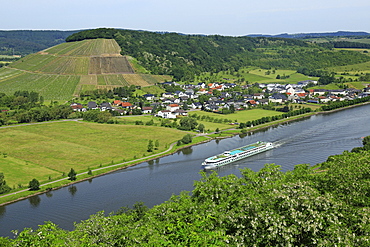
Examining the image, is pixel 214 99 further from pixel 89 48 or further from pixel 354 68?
pixel 354 68

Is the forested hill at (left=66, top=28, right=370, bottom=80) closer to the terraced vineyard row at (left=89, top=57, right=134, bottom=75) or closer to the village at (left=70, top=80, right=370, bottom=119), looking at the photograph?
the terraced vineyard row at (left=89, top=57, right=134, bottom=75)

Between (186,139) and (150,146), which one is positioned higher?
(186,139)

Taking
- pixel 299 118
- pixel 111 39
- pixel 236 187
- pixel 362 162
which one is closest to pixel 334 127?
pixel 299 118

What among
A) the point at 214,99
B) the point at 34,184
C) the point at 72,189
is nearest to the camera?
the point at 34,184

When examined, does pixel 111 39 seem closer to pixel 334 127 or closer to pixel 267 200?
pixel 334 127

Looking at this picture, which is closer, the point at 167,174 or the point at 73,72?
the point at 167,174

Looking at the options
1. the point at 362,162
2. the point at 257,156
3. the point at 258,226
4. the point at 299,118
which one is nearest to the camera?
the point at 258,226

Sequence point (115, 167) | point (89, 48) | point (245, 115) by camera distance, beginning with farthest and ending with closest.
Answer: point (89, 48) < point (245, 115) < point (115, 167)

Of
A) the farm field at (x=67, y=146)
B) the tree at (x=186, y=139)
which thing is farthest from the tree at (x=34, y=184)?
the tree at (x=186, y=139)

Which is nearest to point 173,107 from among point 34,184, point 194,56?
point 34,184
